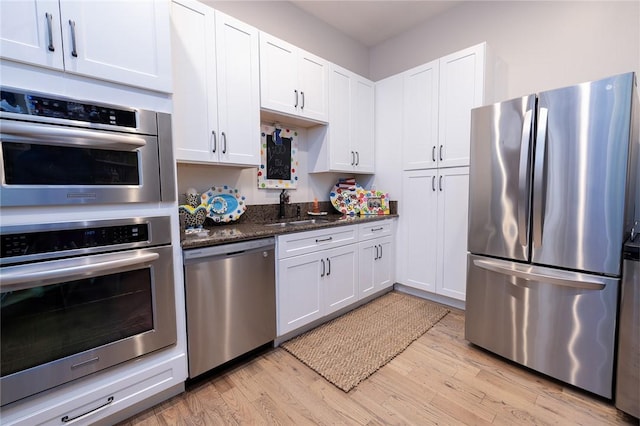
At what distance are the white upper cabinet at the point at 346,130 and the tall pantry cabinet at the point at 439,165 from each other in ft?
1.31

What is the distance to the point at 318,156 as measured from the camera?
288 cm

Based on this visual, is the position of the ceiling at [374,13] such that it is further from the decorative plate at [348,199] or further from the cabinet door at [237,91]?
the decorative plate at [348,199]

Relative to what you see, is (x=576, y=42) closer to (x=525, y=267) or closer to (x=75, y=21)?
(x=525, y=267)

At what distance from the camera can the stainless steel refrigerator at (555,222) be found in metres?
1.42

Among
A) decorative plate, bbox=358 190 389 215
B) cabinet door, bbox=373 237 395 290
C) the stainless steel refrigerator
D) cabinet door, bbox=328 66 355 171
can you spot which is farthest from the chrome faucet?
the stainless steel refrigerator

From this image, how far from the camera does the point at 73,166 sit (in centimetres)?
121

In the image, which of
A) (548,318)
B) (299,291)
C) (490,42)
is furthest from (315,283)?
(490,42)

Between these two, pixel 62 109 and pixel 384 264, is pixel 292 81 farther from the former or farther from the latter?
pixel 384 264

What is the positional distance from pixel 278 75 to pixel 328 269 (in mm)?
1685

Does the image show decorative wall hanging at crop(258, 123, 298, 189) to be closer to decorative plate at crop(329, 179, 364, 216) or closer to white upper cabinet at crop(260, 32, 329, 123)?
white upper cabinet at crop(260, 32, 329, 123)

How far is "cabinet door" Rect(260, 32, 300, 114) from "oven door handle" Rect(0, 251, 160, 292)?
1.46 meters

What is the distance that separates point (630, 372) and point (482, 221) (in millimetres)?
1008

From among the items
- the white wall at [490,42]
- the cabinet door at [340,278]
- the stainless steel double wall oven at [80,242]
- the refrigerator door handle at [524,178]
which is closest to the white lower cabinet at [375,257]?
the cabinet door at [340,278]

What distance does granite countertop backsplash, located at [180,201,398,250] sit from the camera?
5.38 feet
